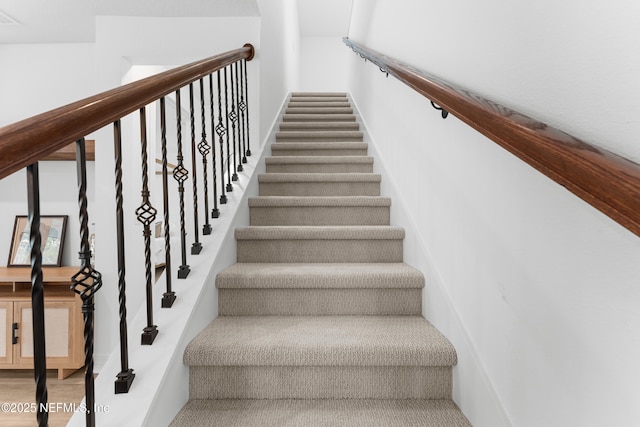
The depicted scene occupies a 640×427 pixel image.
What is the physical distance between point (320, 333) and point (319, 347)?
120 millimetres

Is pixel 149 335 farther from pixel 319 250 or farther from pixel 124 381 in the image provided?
pixel 319 250

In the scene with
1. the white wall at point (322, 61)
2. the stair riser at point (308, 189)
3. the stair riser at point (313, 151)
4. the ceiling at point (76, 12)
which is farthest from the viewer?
the white wall at point (322, 61)

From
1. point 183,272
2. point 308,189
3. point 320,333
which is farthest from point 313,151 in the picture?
point 320,333

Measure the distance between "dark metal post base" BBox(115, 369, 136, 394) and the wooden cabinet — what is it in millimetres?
2926

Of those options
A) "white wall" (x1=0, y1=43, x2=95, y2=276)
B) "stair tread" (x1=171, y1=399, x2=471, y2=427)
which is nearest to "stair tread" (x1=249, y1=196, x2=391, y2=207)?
"stair tread" (x1=171, y1=399, x2=471, y2=427)

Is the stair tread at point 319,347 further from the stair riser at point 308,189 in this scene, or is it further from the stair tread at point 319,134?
the stair tread at point 319,134

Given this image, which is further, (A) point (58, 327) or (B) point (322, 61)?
(B) point (322, 61)

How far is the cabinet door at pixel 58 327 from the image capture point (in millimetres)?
3666

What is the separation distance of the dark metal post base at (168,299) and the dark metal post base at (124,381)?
1.03 ft

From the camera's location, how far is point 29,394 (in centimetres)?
359

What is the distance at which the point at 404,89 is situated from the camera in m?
2.24

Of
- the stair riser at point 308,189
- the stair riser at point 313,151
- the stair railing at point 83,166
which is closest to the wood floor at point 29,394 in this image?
the stair riser at point 308,189

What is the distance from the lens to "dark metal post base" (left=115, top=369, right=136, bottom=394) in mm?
1171

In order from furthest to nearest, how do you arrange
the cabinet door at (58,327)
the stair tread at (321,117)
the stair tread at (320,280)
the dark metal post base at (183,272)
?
the stair tread at (321,117) < the cabinet door at (58,327) < the stair tread at (320,280) < the dark metal post base at (183,272)
